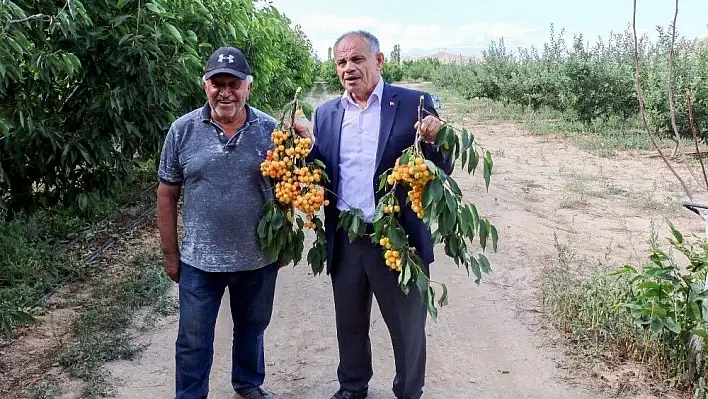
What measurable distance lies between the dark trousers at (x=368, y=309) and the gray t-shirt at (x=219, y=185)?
40cm

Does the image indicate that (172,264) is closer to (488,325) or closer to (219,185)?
(219,185)

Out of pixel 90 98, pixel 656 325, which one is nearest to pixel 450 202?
pixel 656 325

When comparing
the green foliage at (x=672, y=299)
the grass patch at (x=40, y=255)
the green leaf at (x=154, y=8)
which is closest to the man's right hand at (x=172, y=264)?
the grass patch at (x=40, y=255)

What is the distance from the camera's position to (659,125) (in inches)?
532

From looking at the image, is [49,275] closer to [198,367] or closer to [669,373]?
[198,367]

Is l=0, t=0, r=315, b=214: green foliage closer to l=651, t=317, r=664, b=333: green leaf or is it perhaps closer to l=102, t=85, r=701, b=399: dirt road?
l=102, t=85, r=701, b=399: dirt road

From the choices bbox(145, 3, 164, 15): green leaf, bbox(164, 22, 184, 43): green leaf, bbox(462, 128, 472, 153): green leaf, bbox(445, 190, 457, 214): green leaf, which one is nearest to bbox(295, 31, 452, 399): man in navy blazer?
bbox(462, 128, 472, 153): green leaf

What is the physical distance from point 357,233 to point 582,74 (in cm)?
1475

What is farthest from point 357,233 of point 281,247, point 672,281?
point 672,281

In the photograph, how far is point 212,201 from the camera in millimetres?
2766

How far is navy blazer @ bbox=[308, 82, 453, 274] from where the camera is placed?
265cm

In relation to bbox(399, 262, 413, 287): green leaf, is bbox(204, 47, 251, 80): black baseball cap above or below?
above

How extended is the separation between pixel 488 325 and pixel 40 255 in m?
3.58

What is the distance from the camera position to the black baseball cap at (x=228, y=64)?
8.71 ft
